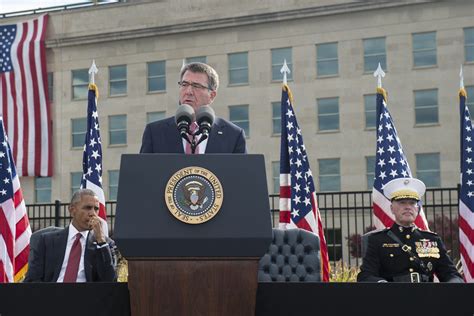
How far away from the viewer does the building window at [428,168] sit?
36438 millimetres

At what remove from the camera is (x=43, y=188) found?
41875 mm

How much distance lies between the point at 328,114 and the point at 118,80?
452 inches

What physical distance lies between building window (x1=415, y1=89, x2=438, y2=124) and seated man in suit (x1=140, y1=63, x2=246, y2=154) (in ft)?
109

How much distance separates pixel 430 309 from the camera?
12.0ft

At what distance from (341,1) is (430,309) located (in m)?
35.1

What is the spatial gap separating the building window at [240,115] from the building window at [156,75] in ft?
13.3

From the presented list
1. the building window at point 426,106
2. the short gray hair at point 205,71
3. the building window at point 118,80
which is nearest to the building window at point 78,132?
the building window at point 118,80

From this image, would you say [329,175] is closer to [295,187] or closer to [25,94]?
[25,94]

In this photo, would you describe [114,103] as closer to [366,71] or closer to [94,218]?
[366,71]

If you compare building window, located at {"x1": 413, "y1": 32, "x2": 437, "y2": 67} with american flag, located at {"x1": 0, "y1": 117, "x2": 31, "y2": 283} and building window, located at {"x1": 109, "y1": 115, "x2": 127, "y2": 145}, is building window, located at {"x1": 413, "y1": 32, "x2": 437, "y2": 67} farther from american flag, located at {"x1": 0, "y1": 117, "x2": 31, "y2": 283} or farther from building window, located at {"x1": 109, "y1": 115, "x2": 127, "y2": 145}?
american flag, located at {"x1": 0, "y1": 117, "x2": 31, "y2": 283}

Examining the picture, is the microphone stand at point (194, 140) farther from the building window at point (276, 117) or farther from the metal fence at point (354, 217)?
the building window at point (276, 117)

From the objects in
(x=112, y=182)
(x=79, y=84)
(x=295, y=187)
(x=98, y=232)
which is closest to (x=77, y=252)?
(x=98, y=232)

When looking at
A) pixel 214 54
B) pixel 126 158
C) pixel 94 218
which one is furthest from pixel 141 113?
pixel 126 158

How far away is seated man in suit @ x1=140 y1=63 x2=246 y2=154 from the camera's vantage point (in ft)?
14.9
